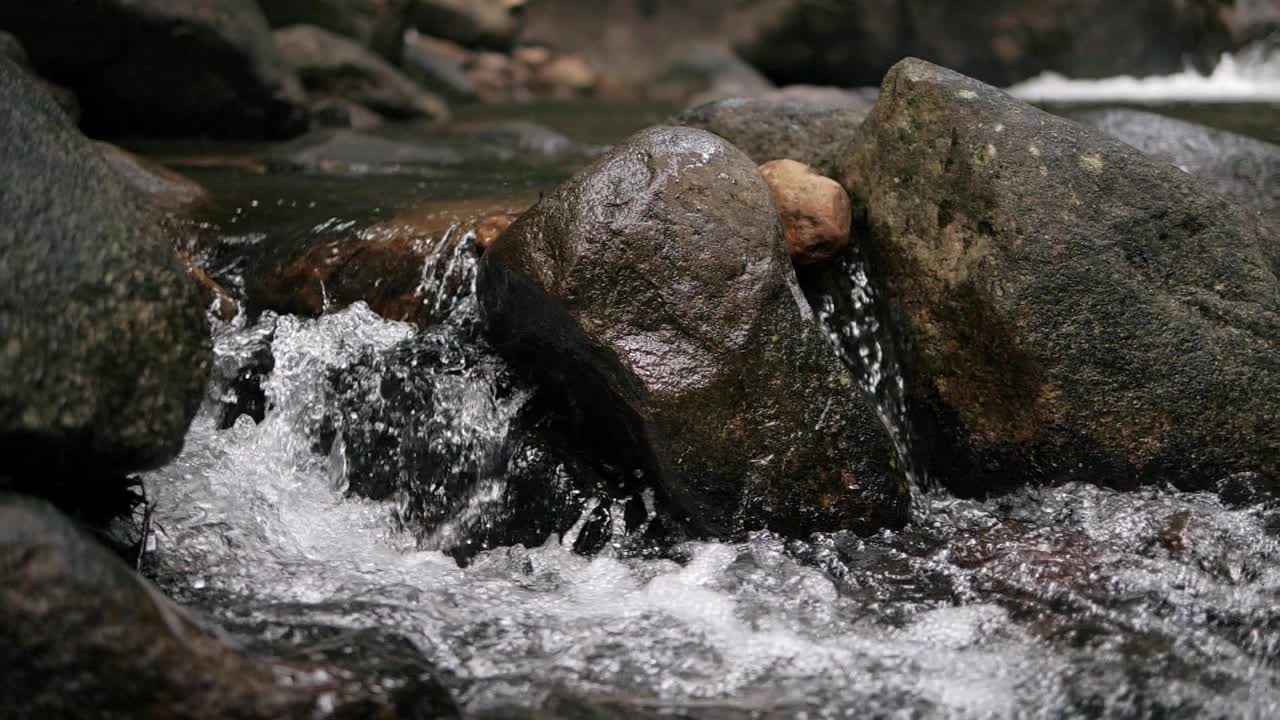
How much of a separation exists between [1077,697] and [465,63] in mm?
11332

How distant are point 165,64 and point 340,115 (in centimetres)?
184

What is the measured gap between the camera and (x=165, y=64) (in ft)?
23.3

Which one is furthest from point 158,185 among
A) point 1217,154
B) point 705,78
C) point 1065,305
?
point 705,78

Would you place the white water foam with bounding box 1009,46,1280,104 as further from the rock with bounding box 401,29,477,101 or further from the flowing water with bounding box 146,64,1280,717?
the flowing water with bounding box 146,64,1280,717

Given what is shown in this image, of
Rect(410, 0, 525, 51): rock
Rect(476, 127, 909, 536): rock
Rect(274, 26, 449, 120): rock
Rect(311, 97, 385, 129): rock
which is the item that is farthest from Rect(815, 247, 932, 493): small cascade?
Rect(410, 0, 525, 51): rock

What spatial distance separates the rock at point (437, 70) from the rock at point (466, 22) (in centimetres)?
69

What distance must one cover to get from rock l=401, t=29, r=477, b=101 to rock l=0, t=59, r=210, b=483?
29.3 feet

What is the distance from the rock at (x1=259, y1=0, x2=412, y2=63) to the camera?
33.3ft

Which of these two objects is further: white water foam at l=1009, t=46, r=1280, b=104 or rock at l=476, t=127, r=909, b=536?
white water foam at l=1009, t=46, r=1280, b=104

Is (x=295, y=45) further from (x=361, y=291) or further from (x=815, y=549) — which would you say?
(x=815, y=549)

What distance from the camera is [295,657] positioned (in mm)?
2480

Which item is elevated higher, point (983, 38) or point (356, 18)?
point (983, 38)

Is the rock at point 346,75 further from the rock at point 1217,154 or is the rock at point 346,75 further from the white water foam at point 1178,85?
the white water foam at point 1178,85

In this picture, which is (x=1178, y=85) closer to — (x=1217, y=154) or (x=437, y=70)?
(x=437, y=70)
